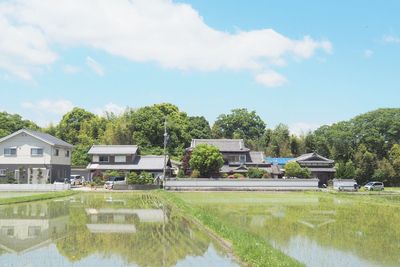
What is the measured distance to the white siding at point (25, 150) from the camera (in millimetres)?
45125

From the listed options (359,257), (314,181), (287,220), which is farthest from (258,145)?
(359,257)

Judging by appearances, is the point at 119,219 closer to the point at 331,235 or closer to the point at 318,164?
the point at 331,235

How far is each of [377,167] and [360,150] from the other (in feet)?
9.25

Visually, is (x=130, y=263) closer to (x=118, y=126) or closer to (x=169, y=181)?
A: (x=169, y=181)

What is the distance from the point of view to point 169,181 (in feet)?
148

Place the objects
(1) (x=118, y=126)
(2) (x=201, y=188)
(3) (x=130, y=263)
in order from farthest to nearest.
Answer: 1. (1) (x=118, y=126)
2. (2) (x=201, y=188)
3. (3) (x=130, y=263)

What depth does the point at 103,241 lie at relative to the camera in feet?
41.7

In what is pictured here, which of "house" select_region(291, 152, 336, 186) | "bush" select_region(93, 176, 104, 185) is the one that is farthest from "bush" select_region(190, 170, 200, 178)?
"house" select_region(291, 152, 336, 186)

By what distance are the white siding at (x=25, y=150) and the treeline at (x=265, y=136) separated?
14.9 metres

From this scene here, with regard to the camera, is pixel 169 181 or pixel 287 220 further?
pixel 169 181

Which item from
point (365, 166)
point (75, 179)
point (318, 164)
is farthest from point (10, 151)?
point (365, 166)

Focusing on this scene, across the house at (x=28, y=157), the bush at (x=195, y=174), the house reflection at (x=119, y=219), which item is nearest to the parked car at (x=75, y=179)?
the house at (x=28, y=157)

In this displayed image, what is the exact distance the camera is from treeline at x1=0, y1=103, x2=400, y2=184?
5675cm

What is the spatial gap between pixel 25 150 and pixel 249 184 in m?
21.9
